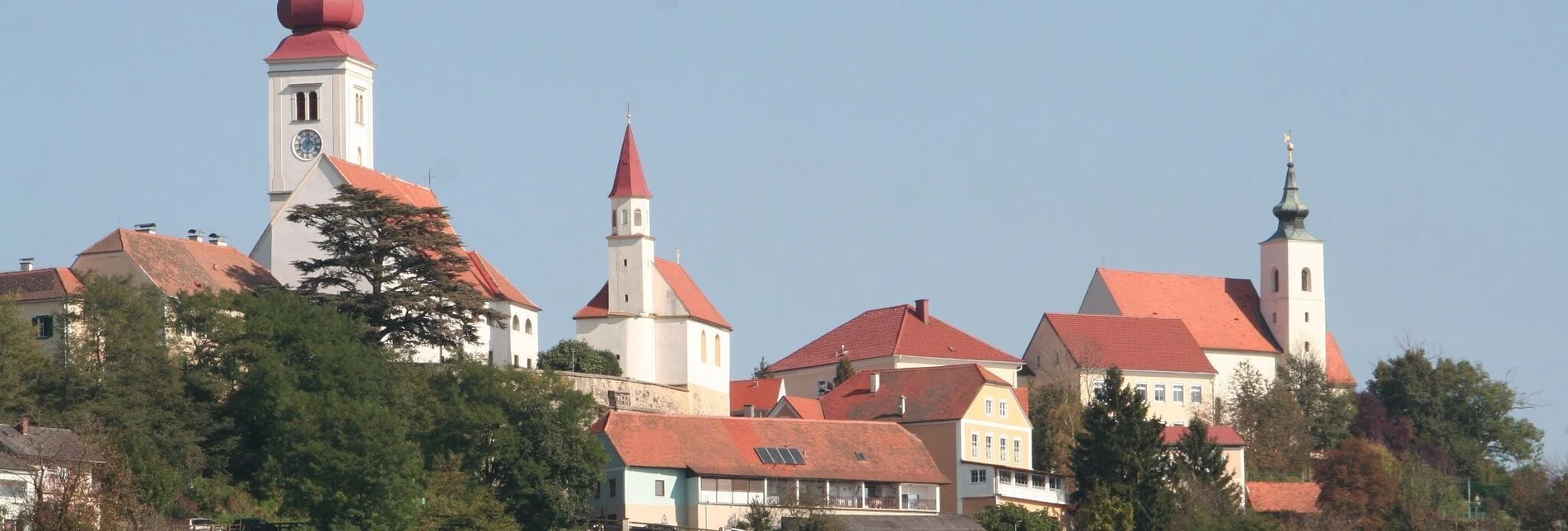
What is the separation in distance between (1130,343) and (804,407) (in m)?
20.3

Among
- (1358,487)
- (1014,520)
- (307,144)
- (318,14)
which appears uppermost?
(318,14)

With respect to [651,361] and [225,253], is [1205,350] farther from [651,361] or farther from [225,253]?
[225,253]

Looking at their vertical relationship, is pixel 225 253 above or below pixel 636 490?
above

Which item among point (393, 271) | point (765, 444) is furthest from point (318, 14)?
point (765, 444)

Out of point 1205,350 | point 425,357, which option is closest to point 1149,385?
point 1205,350

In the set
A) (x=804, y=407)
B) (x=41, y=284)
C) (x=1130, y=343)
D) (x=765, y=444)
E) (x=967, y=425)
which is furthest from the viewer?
(x=1130, y=343)

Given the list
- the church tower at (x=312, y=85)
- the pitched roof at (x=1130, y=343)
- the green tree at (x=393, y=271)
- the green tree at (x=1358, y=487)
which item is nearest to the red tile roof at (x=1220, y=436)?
the green tree at (x=1358, y=487)

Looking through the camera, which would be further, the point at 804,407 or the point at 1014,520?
the point at 804,407

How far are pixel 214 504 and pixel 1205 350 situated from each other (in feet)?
162

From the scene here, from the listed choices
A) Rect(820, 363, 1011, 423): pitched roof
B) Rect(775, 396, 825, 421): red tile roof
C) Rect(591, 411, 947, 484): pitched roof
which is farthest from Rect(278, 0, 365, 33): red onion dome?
Rect(591, 411, 947, 484): pitched roof

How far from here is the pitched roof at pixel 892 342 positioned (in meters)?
94.8

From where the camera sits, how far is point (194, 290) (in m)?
73.8

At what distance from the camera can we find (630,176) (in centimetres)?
9106

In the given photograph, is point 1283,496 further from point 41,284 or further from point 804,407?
point 41,284
